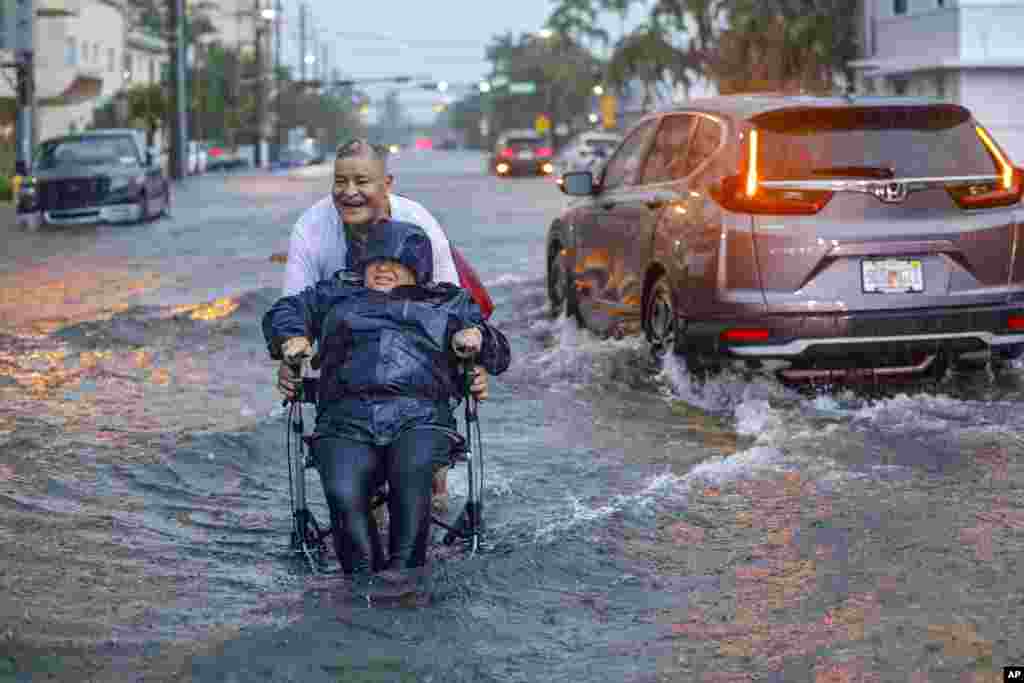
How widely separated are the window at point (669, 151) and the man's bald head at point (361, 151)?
14.5 ft

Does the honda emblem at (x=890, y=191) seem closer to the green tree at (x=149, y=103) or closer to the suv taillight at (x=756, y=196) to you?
the suv taillight at (x=756, y=196)

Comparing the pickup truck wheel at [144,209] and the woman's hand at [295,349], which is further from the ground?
the pickup truck wheel at [144,209]

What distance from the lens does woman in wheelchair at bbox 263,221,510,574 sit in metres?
6.17

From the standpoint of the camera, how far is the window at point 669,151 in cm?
1118

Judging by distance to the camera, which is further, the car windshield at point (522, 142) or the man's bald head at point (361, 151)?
the car windshield at point (522, 142)

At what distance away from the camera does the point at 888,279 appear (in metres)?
9.79

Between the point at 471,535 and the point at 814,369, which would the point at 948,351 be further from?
the point at 471,535

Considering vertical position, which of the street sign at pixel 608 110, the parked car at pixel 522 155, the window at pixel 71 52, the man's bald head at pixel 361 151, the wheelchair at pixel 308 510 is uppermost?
the window at pixel 71 52

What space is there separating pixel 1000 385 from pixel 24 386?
18.4ft

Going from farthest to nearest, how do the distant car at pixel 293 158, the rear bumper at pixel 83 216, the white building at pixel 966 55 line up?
the distant car at pixel 293 158
the white building at pixel 966 55
the rear bumper at pixel 83 216

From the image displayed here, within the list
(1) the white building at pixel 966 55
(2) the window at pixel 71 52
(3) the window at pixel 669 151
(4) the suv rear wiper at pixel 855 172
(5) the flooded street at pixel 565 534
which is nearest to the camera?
(5) the flooded street at pixel 565 534

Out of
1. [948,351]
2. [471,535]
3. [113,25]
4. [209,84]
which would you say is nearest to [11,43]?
[948,351]

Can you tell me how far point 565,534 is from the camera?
7125mm

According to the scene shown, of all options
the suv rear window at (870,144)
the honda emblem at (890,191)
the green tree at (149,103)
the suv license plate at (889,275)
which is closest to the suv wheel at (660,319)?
the suv rear window at (870,144)
